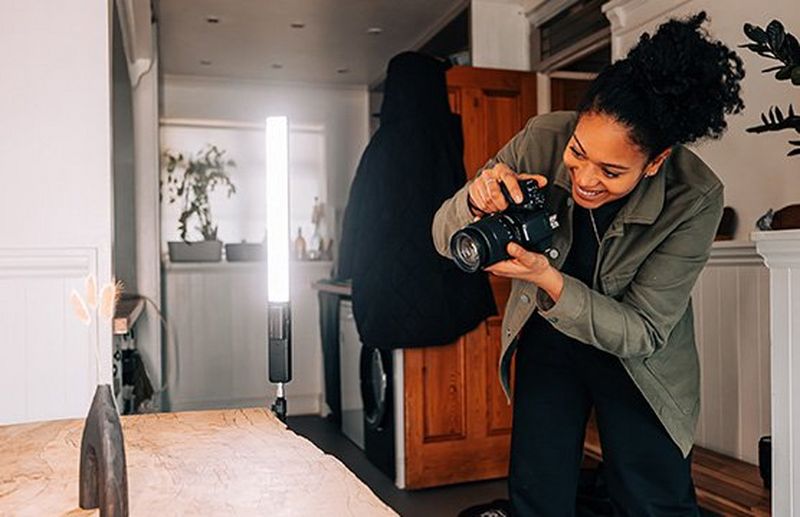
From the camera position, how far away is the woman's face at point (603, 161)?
1270mm

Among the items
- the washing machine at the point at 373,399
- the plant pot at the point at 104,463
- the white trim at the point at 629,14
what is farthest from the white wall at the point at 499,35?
the plant pot at the point at 104,463

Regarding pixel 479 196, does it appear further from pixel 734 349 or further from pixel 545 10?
pixel 545 10

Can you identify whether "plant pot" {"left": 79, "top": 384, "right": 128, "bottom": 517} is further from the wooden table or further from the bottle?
the bottle

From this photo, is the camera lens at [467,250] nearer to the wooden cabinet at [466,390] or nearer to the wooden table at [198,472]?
the wooden table at [198,472]

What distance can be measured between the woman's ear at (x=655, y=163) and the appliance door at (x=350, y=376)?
250 cm

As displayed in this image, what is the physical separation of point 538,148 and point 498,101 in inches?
79.4

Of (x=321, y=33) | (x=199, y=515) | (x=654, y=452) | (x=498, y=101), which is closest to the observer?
(x=199, y=515)

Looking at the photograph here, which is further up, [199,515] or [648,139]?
[648,139]

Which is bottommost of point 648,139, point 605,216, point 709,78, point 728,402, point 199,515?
point 728,402

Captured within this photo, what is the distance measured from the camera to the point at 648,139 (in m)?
1.27

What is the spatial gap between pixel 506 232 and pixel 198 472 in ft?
2.13

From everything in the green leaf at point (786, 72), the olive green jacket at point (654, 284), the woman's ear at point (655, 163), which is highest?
the green leaf at point (786, 72)

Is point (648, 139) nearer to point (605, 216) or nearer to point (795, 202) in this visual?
point (605, 216)

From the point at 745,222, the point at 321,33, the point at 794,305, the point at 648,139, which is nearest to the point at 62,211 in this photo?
the point at 648,139
